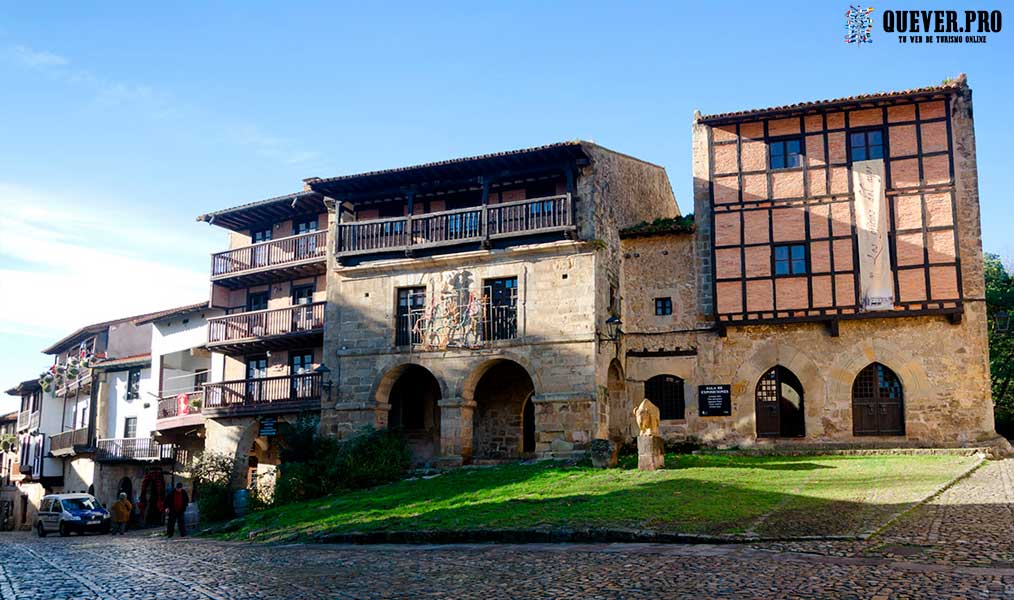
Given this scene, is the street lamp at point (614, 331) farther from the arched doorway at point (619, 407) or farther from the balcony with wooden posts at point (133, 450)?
the balcony with wooden posts at point (133, 450)

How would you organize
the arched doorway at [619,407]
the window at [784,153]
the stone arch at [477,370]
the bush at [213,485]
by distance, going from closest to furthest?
the bush at [213,485] → the stone arch at [477,370] → the window at [784,153] → the arched doorway at [619,407]

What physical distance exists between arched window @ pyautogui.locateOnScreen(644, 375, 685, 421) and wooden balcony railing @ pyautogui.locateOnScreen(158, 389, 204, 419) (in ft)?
53.5

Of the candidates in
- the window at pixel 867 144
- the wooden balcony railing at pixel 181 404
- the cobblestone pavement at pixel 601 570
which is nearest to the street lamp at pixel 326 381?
the wooden balcony railing at pixel 181 404

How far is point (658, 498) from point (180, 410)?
77.3 ft

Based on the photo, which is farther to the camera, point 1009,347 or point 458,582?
point 1009,347

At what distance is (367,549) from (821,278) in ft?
53.7

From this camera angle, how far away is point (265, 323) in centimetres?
3269

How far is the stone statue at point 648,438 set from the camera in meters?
21.9

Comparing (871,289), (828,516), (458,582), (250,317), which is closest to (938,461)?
(871,289)

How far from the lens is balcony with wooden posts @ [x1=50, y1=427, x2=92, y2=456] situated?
4078cm

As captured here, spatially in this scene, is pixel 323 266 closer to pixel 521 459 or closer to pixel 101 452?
pixel 521 459

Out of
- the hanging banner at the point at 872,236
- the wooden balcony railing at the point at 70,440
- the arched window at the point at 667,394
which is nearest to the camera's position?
the hanging banner at the point at 872,236

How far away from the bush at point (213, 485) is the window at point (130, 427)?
11641 millimetres

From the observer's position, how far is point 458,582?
11.3 metres
